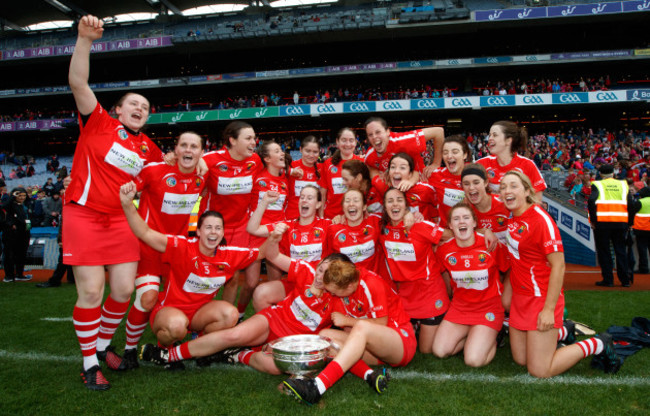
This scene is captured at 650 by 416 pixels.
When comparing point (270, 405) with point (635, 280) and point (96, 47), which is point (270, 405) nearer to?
point (635, 280)

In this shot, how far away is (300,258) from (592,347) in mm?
2466

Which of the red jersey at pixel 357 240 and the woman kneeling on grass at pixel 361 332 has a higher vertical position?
the red jersey at pixel 357 240

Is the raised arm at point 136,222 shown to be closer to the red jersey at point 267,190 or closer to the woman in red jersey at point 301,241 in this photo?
the woman in red jersey at point 301,241

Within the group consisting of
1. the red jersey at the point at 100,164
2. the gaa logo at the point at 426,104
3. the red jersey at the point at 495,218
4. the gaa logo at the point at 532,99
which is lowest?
the red jersey at the point at 495,218

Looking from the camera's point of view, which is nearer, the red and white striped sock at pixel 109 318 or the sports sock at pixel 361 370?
the sports sock at pixel 361 370

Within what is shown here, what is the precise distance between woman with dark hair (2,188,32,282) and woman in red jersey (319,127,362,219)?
6.64 m

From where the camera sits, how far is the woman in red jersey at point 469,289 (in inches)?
148

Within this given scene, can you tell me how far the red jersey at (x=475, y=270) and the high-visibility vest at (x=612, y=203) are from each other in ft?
14.1

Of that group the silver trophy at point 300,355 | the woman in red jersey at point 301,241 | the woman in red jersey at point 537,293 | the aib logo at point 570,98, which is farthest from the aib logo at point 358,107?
the silver trophy at point 300,355

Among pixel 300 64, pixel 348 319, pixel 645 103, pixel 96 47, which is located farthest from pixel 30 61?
pixel 645 103

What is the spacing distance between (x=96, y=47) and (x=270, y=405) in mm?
32853

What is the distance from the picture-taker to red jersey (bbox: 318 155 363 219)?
506 cm

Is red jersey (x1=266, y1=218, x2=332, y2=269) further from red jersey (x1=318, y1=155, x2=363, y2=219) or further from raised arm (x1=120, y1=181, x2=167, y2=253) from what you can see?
raised arm (x1=120, y1=181, x2=167, y2=253)

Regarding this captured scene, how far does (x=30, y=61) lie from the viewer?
104ft
